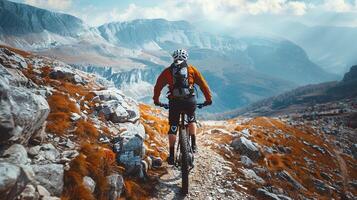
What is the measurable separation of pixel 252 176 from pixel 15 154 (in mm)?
11195

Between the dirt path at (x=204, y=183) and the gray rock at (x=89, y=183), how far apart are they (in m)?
2.60

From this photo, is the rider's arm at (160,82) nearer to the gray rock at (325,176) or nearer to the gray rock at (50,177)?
the gray rock at (50,177)

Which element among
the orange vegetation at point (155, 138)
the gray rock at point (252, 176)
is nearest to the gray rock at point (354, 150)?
the gray rock at point (252, 176)

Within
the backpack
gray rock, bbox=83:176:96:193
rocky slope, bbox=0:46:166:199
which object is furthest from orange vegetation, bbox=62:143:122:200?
the backpack

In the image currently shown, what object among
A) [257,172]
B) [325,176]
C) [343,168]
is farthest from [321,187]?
[343,168]

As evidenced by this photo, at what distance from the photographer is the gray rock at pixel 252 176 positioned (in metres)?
14.5

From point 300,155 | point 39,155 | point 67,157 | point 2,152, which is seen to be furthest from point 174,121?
point 300,155

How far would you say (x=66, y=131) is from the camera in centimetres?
1114

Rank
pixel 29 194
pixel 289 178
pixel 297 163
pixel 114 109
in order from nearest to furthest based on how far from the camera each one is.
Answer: pixel 29 194
pixel 114 109
pixel 289 178
pixel 297 163

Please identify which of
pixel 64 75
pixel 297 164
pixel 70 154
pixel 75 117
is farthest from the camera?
pixel 297 164

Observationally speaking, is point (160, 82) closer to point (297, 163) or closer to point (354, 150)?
point (297, 163)

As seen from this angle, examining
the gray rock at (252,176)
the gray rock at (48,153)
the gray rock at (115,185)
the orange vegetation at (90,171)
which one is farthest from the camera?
the gray rock at (252,176)

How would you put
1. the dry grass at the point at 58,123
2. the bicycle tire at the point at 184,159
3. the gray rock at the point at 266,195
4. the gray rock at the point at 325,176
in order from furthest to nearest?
the gray rock at the point at 325,176, the gray rock at the point at 266,195, the dry grass at the point at 58,123, the bicycle tire at the point at 184,159

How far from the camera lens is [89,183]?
8891 millimetres
